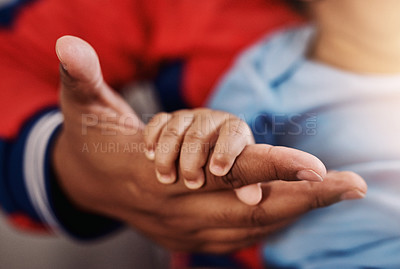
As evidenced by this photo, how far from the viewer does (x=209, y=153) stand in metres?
0.20

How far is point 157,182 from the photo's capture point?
0.23 meters

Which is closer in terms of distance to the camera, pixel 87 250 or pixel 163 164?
pixel 163 164

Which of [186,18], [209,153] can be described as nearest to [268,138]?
[209,153]

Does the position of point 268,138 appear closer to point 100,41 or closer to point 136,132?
point 136,132

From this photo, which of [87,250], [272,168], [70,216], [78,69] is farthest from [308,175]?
[87,250]

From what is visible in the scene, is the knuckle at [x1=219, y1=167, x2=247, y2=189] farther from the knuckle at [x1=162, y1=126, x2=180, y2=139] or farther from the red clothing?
the red clothing

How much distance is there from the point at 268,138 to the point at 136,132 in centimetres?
9

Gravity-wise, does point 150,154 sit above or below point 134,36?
below

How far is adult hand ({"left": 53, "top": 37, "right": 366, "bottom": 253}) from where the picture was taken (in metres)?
0.19

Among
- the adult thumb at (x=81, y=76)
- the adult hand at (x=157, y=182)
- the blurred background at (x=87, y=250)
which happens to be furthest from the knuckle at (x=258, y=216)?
the blurred background at (x=87, y=250)

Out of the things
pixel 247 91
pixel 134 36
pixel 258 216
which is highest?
pixel 134 36

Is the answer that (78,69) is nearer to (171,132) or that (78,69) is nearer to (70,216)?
(171,132)

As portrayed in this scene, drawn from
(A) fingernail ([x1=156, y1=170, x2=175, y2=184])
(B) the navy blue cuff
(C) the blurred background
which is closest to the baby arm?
(A) fingernail ([x1=156, y1=170, x2=175, y2=184])

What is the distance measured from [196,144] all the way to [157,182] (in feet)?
0.15
